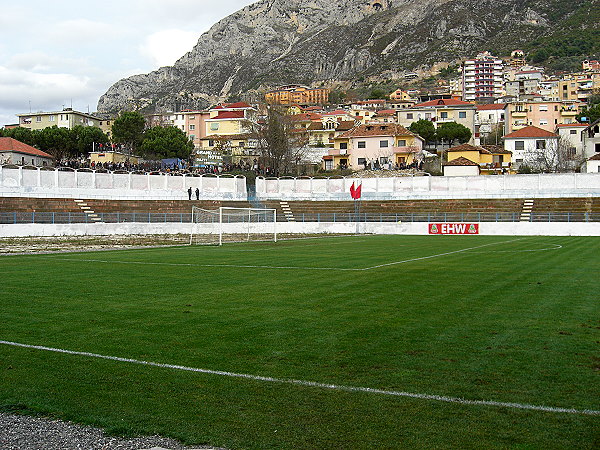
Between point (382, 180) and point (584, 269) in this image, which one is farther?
point (382, 180)

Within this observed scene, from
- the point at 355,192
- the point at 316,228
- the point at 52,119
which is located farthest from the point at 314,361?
the point at 52,119

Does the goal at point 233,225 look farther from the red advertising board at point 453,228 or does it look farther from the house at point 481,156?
the house at point 481,156

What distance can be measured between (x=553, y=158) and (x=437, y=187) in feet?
101

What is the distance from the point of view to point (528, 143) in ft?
314

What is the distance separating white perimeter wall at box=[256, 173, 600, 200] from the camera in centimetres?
6244

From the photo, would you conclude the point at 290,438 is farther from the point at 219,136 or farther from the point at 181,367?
the point at 219,136

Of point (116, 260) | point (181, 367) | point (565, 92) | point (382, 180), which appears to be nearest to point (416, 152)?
point (382, 180)

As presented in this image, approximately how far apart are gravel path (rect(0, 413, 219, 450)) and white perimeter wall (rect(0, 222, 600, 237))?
38837mm

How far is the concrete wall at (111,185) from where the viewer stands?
51594 millimetres

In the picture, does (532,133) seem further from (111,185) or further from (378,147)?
(111,185)

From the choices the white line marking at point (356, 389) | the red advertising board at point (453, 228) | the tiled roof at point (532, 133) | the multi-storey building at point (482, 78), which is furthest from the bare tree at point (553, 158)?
the multi-storey building at point (482, 78)

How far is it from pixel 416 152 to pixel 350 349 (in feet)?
287

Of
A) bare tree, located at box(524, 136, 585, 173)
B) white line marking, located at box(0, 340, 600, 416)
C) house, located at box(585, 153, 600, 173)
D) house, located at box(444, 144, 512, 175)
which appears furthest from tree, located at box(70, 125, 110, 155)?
white line marking, located at box(0, 340, 600, 416)

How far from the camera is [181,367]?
7.84 meters
